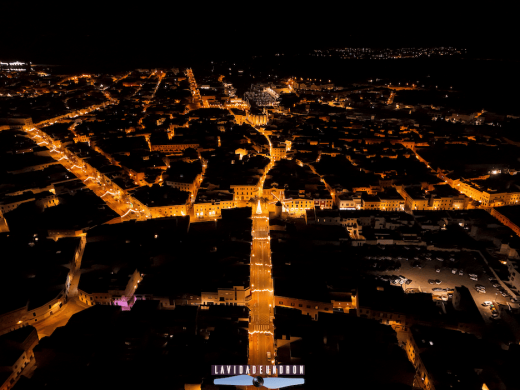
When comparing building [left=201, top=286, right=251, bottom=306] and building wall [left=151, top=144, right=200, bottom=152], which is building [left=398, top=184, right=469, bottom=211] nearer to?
building [left=201, top=286, right=251, bottom=306]

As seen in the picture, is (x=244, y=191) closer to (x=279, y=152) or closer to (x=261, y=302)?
(x=279, y=152)

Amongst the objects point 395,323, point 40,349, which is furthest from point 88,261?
point 395,323

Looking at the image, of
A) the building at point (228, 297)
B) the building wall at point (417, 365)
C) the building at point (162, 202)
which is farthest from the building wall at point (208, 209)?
the building wall at point (417, 365)

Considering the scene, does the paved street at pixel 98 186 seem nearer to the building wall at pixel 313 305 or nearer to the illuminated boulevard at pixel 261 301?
the illuminated boulevard at pixel 261 301

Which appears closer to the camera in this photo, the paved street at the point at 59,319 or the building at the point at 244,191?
the paved street at the point at 59,319

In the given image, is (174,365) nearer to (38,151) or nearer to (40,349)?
(40,349)

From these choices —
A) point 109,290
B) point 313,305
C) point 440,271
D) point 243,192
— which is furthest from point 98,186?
point 440,271

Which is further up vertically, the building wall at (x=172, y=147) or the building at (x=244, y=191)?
the building wall at (x=172, y=147)
